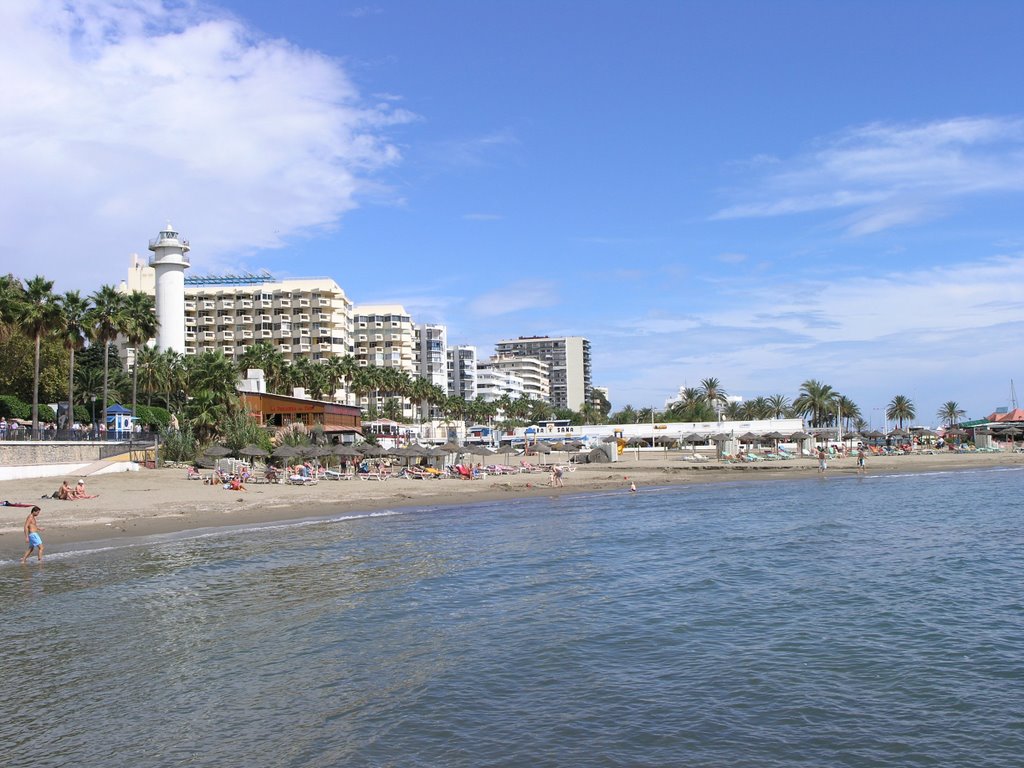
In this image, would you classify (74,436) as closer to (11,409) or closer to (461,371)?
(11,409)

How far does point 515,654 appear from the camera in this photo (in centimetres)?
1314

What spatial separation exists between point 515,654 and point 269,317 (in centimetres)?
11142

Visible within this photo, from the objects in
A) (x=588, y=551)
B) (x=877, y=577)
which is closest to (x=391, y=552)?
(x=588, y=551)

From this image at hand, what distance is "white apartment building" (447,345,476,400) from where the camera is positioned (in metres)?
162

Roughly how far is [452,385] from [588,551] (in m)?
138

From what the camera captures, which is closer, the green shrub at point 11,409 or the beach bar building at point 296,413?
the green shrub at point 11,409

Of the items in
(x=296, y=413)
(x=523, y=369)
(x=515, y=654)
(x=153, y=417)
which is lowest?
(x=515, y=654)

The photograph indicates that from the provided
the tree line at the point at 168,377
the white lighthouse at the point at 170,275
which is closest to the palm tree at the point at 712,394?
the tree line at the point at 168,377

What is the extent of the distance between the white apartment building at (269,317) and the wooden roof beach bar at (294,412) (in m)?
42.7

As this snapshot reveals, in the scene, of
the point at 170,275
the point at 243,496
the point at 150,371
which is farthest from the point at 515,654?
the point at 170,275

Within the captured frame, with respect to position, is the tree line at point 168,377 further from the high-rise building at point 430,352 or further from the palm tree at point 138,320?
the high-rise building at point 430,352

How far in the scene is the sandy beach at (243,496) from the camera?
27609 mm

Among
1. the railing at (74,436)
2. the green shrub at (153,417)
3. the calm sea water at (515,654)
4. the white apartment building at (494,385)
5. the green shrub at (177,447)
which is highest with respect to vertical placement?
the white apartment building at (494,385)

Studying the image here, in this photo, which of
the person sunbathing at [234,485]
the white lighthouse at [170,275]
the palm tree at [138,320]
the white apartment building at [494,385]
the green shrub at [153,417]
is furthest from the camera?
the white apartment building at [494,385]
